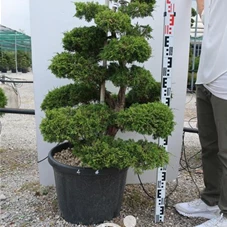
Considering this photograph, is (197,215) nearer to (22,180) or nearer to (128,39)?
(128,39)

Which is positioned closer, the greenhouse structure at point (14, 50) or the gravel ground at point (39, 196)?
the gravel ground at point (39, 196)

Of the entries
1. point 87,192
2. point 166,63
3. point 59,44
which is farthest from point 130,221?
point 59,44

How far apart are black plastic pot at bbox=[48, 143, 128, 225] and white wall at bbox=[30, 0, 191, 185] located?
564 mm

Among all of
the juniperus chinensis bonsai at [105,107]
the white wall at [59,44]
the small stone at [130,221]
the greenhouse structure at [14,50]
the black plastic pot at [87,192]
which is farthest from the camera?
the greenhouse structure at [14,50]

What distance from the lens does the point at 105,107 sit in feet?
5.73

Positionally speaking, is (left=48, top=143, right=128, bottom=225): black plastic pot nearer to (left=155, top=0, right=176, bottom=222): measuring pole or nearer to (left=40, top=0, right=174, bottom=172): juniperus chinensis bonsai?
(left=40, top=0, right=174, bottom=172): juniperus chinensis bonsai

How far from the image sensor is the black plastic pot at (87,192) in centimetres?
172

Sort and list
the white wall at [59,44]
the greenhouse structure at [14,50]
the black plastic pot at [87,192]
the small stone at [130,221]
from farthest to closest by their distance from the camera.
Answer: the greenhouse structure at [14,50] < the white wall at [59,44] < the small stone at [130,221] < the black plastic pot at [87,192]

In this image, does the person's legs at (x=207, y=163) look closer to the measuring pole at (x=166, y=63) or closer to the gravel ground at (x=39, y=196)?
the gravel ground at (x=39, y=196)

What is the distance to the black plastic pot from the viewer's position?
172 cm

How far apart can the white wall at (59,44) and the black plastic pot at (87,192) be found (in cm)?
56

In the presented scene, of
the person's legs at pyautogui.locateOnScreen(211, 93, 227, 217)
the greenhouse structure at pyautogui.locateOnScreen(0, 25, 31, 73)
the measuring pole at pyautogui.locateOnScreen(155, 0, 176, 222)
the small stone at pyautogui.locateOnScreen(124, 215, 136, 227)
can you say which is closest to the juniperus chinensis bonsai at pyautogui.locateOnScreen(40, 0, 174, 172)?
the measuring pole at pyautogui.locateOnScreen(155, 0, 176, 222)

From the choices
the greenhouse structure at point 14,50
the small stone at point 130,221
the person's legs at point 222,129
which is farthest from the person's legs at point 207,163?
the greenhouse structure at point 14,50

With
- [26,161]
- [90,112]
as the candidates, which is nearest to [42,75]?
[90,112]
